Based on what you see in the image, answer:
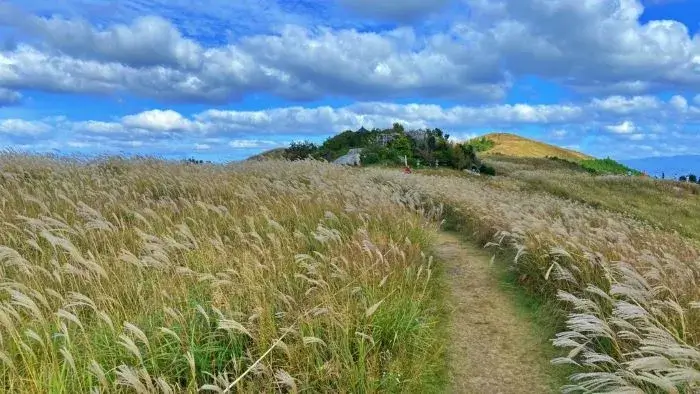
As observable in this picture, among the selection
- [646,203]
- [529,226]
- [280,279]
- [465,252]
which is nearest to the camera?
[280,279]

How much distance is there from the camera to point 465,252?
32.2 feet

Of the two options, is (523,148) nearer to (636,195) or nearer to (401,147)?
(401,147)

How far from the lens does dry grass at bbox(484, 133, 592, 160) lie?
62125mm

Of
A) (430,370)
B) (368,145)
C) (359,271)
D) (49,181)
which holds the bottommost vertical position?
(430,370)

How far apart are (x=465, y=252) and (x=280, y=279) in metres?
5.12

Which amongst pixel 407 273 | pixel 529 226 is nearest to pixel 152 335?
pixel 407 273

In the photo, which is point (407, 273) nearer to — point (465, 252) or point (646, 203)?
point (465, 252)

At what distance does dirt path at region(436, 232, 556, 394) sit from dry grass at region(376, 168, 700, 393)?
399 mm

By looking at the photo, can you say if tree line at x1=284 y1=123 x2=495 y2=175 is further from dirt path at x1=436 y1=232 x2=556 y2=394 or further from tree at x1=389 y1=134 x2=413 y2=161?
dirt path at x1=436 y1=232 x2=556 y2=394

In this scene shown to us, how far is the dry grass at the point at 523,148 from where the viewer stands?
204ft

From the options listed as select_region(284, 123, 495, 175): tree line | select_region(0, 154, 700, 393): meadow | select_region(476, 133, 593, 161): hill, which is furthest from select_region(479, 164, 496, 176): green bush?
select_region(0, 154, 700, 393): meadow

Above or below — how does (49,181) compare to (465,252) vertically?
above

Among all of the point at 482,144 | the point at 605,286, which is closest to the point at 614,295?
Answer: the point at 605,286

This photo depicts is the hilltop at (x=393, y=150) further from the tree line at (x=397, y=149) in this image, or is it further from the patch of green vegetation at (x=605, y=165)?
the patch of green vegetation at (x=605, y=165)
